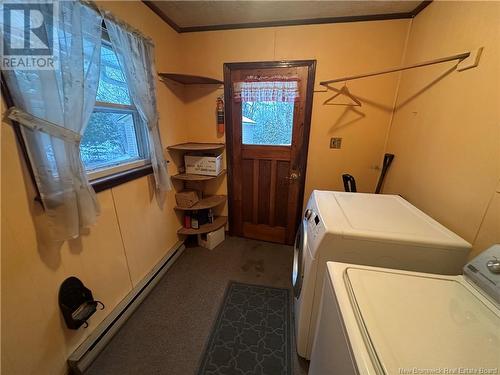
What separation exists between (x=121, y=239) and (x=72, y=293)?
43cm

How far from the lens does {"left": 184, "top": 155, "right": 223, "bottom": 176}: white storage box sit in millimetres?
2188

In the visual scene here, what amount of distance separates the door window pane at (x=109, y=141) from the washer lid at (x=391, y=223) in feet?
5.28

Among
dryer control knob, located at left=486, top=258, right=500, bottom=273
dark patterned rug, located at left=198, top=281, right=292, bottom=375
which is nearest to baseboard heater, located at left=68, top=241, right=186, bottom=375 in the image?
dark patterned rug, located at left=198, top=281, right=292, bottom=375

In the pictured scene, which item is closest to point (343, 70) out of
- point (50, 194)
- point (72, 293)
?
point (50, 194)

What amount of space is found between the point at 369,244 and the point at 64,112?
5.27ft

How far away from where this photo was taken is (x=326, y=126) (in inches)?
82.9

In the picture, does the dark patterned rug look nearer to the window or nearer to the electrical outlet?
the window

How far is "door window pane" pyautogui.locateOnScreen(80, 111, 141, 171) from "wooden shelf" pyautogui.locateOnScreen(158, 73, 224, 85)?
1.75 feet

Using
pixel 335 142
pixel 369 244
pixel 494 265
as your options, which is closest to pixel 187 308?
pixel 369 244

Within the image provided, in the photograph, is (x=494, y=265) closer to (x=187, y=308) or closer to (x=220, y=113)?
(x=187, y=308)

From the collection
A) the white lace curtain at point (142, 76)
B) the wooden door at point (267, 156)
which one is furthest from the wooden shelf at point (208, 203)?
the white lace curtain at point (142, 76)

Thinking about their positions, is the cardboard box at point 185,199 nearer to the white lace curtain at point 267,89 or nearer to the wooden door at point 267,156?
the wooden door at point 267,156

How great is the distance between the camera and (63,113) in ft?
3.34

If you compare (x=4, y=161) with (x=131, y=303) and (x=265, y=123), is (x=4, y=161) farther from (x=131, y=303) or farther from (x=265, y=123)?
(x=265, y=123)
